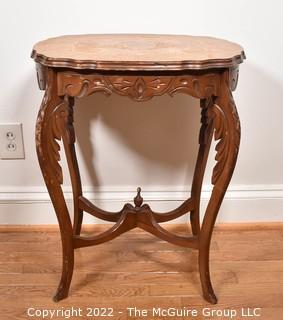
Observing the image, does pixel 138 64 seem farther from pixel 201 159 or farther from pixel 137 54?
Result: pixel 201 159

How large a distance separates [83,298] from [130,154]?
1.48ft

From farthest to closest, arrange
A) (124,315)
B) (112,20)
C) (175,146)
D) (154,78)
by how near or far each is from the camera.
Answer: (175,146) < (112,20) < (124,315) < (154,78)

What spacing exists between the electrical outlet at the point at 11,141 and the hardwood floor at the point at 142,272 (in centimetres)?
25

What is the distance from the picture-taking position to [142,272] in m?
1.16

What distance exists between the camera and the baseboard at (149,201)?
133 cm

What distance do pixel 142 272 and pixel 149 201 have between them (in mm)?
258

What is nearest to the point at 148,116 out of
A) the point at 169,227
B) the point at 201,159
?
the point at 201,159

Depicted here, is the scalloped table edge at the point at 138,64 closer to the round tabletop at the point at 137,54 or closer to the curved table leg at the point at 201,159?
the round tabletop at the point at 137,54

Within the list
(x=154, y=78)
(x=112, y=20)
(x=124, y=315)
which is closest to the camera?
(x=154, y=78)

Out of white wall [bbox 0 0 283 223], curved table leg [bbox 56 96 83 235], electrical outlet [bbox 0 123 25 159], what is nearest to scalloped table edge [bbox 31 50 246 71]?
curved table leg [bbox 56 96 83 235]

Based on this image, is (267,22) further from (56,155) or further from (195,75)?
(56,155)

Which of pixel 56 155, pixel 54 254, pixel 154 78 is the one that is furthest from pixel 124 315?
pixel 154 78

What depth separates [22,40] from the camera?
1.14 m

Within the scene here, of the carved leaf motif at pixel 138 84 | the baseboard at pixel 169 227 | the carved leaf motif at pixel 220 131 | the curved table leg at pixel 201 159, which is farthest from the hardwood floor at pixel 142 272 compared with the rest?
the carved leaf motif at pixel 138 84
